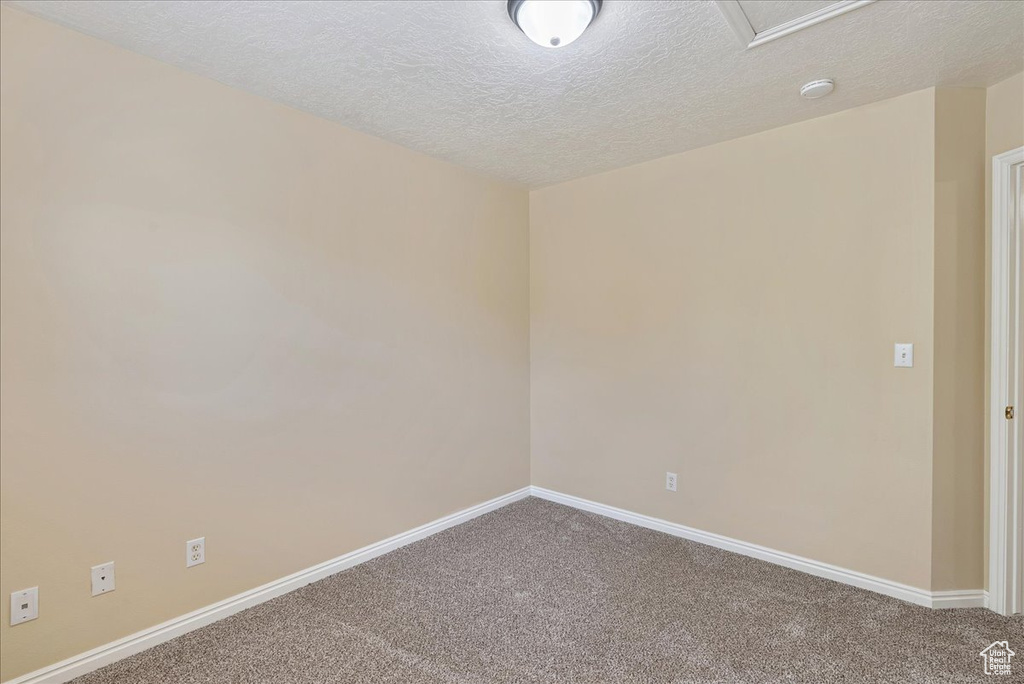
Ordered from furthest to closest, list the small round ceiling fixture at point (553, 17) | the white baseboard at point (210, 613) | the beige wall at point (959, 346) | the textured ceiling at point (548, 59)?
the beige wall at point (959, 346) → the white baseboard at point (210, 613) → the textured ceiling at point (548, 59) → the small round ceiling fixture at point (553, 17)

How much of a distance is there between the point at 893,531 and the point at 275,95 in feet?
11.8

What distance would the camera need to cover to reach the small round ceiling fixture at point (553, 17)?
Result: 161 cm

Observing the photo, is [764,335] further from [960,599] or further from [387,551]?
[387,551]

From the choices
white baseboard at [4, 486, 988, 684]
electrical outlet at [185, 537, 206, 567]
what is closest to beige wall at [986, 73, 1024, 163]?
white baseboard at [4, 486, 988, 684]

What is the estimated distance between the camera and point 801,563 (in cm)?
266

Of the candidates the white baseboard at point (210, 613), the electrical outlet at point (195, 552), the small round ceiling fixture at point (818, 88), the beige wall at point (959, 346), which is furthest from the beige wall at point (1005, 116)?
the electrical outlet at point (195, 552)

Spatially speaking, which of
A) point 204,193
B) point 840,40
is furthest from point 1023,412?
point 204,193

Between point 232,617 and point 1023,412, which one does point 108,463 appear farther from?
point 1023,412

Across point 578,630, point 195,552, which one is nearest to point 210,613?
point 195,552

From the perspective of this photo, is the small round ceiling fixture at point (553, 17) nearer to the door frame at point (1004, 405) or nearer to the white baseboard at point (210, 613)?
the door frame at point (1004, 405)

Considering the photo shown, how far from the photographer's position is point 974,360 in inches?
90.3

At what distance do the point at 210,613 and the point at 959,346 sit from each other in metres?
3.59

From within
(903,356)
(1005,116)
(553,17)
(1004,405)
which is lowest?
(1004,405)

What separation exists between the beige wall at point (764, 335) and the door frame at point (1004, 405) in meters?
0.25
